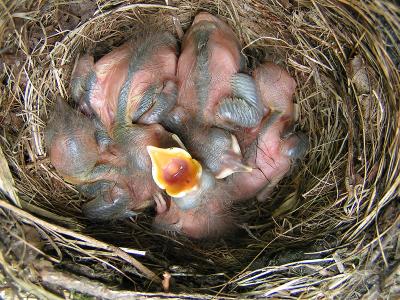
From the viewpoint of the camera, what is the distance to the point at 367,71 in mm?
1414

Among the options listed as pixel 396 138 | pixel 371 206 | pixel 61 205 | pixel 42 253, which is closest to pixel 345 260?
pixel 371 206

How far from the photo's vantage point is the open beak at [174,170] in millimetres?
1309

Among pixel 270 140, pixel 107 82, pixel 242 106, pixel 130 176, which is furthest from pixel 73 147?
pixel 270 140

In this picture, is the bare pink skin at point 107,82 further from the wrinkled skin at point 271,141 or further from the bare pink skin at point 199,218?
the wrinkled skin at point 271,141

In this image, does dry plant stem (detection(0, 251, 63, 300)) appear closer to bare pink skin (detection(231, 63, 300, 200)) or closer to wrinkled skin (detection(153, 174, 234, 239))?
wrinkled skin (detection(153, 174, 234, 239))

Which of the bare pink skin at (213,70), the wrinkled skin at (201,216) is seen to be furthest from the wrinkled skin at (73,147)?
the bare pink skin at (213,70)

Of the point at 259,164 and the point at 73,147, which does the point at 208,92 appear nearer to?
the point at 259,164

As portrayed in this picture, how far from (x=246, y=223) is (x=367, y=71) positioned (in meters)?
0.69

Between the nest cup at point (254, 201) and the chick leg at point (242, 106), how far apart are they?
0.72 feet

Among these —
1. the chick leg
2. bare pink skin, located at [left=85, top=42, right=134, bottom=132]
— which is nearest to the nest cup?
bare pink skin, located at [left=85, top=42, right=134, bottom=132]

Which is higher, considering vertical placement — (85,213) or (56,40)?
(56,40)

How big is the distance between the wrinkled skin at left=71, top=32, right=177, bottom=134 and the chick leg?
0.22 m

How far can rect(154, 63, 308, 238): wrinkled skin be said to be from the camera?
158 centimetres

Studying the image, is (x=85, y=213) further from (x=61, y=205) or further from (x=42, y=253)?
(x=42, y=253)
